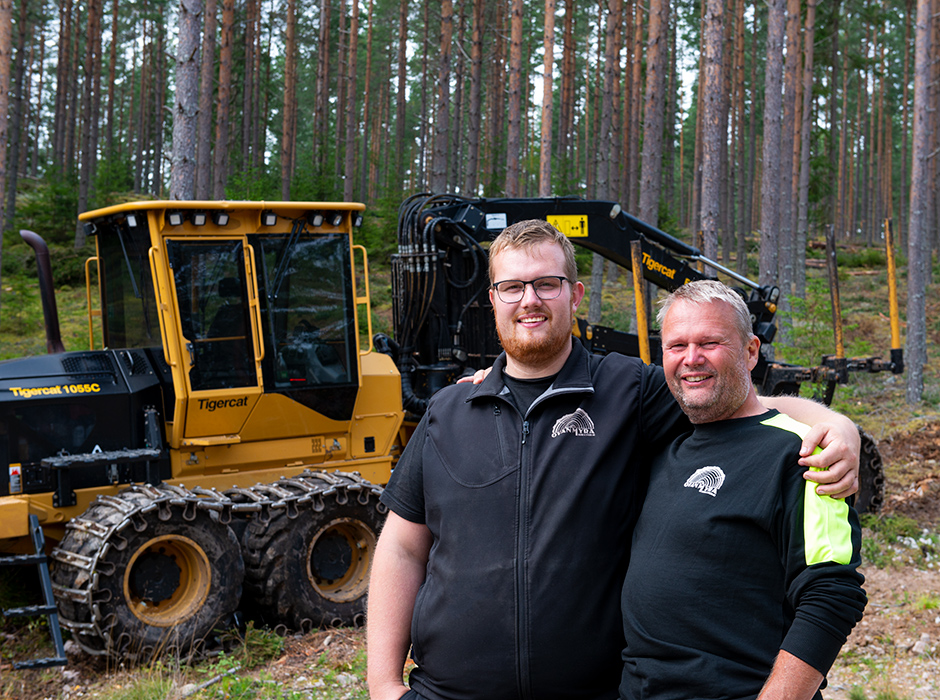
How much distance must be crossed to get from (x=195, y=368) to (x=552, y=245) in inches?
164

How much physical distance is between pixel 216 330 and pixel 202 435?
789 millimetres

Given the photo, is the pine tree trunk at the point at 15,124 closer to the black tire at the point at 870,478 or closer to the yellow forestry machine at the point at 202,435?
the yellow forestry machine at the point at 202,435

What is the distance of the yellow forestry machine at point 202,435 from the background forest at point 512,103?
432 cm

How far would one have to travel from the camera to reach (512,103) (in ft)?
59.3

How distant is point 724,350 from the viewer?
2289 mm

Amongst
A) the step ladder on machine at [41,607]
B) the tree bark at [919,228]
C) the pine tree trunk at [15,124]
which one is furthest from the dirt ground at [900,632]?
the pine tree trunk at [15,124]

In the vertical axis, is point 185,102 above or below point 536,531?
above

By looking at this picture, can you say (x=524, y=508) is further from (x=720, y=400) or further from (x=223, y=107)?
(x=223, y=107)

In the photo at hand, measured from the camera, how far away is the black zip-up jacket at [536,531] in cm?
227

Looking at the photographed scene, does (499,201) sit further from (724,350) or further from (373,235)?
(373,235)

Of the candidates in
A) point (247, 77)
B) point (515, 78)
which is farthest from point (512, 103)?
point (247, 77)

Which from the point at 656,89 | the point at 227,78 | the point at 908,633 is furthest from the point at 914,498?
the point at 227,78

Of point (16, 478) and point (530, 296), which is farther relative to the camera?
point (16, 478)

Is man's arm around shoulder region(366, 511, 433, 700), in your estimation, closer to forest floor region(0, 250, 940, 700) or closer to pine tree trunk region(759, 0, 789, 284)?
forest floor region(0, 250, 940, 700)
